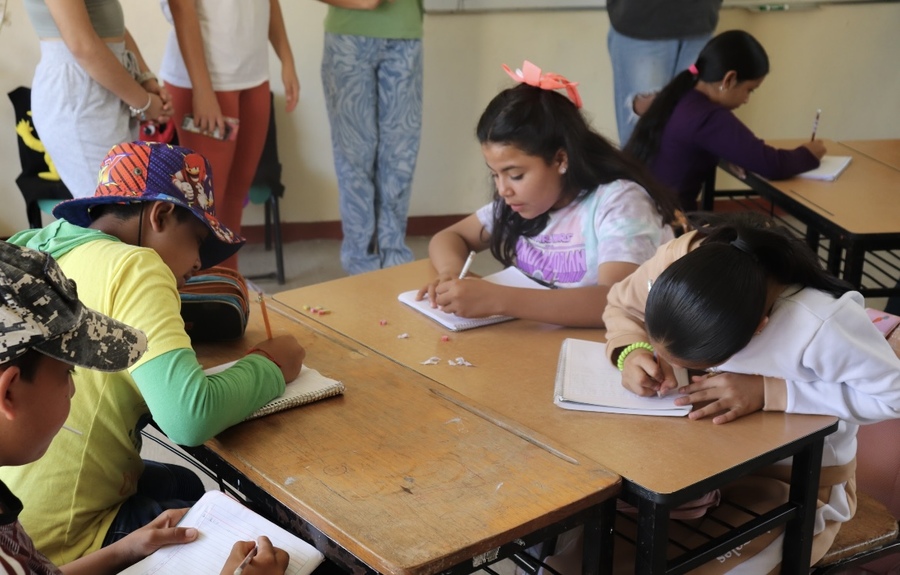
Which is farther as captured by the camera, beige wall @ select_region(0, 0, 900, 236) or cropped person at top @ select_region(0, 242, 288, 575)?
beige wall @ select_region(0, 0, 900, 236)

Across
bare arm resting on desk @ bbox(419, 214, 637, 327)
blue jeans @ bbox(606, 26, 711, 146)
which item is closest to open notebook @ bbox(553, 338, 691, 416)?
bare arm resting on desk @ bbox(419, 214, 637, 327)

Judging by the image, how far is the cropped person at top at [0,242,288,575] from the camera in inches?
35.0

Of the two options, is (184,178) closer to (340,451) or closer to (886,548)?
(340,451)

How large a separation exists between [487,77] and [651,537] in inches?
139

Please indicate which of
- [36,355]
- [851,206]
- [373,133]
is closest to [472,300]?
[36,355]

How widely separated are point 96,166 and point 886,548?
6.70ft

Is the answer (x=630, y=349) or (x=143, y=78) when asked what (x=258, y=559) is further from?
(x=143, y=78)

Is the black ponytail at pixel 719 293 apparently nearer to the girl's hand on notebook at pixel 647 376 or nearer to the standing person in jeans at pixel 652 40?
the girl's hand on notebook at pixel 647 376

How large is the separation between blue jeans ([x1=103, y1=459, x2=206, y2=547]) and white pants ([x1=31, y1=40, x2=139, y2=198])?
40.7 inches

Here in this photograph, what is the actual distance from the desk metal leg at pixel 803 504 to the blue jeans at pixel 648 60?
2304 millimetres

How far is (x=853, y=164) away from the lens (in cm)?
308

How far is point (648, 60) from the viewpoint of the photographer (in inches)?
138

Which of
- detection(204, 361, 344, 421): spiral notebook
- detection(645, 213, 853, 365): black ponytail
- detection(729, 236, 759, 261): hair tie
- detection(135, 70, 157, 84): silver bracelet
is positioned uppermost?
detection(135, 70, 157, 84): silver bracelet

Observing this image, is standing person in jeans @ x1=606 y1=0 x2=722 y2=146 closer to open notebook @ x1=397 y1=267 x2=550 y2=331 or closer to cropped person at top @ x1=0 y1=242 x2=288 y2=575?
open notebook @ x1=397 y1=267 x2=550 y2=331
